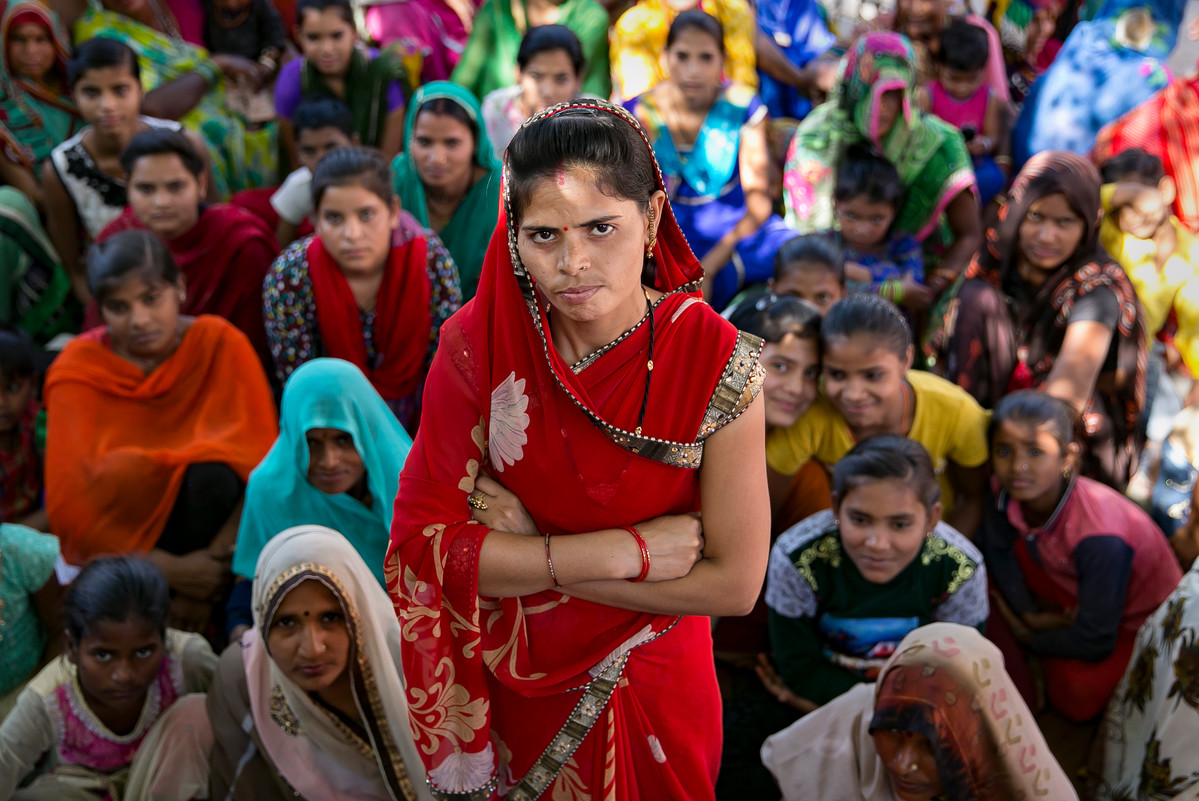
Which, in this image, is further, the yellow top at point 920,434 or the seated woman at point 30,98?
the seated woman at point 30,98

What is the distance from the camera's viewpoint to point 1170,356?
13.4 ft

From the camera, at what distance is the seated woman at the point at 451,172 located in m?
3.73

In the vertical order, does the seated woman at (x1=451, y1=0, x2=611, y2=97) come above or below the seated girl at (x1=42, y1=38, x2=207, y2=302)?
above

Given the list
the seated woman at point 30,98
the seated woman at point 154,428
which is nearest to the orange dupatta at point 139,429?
the seated woman at point 154,428

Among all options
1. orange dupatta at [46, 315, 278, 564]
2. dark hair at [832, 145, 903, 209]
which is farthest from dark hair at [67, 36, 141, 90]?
dark hair at [832, 145, 903, 209]

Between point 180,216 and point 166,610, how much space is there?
1.68m

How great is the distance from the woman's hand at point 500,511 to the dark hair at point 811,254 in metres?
2.14

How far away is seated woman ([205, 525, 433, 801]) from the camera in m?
2.15

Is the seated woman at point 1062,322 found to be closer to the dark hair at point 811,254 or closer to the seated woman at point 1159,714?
the dark hair at point 811,254

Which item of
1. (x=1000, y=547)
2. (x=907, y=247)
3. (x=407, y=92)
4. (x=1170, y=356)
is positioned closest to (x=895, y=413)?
(x=1000, y=547)

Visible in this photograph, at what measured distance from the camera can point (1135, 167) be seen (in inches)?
165

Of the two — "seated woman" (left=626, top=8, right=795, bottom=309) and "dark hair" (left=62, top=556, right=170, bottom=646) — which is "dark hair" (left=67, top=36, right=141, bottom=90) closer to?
"seated woman" (left=626, top=8, right=795, bottom=309)

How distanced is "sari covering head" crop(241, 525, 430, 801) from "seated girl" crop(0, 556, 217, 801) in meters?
0.28

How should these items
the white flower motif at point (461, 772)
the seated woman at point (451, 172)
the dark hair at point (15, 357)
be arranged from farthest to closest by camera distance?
the seated woman at point (451, 172) → the dark hair at point (15, 357) → the white flower motif at point (461, 772)
